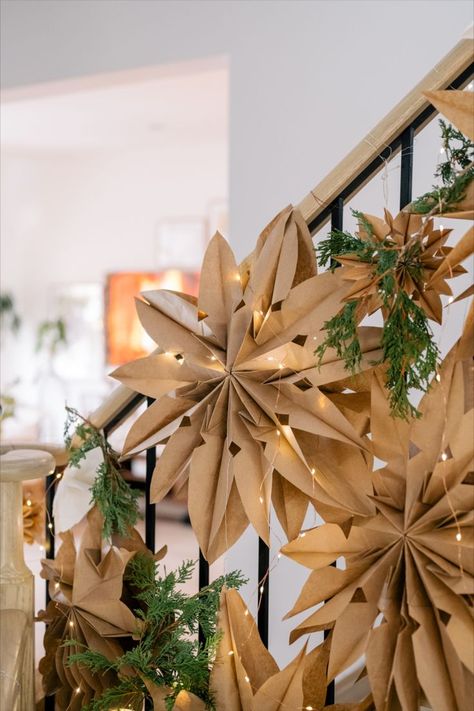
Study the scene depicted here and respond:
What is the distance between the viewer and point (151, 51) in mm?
2697

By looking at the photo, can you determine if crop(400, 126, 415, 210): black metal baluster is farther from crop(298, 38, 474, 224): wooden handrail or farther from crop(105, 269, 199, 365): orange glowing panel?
crop(105, 269, 199, 365): orange glowing panel

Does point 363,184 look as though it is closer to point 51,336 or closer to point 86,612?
point 86,612

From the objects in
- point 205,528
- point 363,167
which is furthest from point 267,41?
point 205,528

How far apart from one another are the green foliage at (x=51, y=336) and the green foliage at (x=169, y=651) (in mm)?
5581

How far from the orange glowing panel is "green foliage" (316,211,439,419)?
5545 mm

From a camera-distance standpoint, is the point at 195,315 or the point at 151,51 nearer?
the point at 195,315

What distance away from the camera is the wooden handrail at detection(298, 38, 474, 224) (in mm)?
1054

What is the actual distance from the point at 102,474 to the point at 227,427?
36 cm

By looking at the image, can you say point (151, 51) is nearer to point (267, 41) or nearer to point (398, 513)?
point (267, 41)

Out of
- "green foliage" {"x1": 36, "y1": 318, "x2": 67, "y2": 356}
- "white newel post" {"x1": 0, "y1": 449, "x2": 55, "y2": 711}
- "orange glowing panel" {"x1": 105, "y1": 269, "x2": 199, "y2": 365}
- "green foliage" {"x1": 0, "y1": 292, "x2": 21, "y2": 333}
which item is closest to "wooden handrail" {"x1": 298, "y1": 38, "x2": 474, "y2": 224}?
"white newel post" {"x1": 0, "y1": 449, "x2": 55, "y2": 711}

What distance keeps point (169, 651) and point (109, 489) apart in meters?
0.29

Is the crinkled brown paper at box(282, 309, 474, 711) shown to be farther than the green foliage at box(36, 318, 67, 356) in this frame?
No

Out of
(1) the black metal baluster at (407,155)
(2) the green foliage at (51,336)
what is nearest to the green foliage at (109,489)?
(1) the black metal baluster at (407,155)

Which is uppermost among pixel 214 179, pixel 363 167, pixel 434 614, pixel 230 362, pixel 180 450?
pixel 214 179
